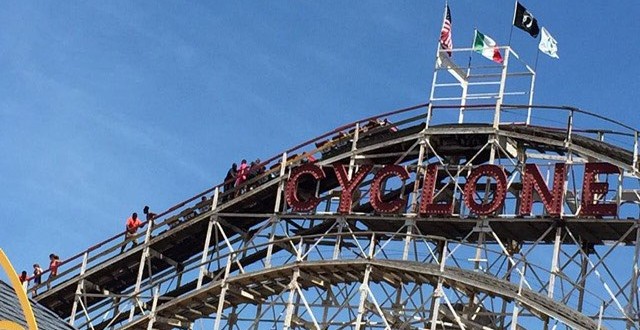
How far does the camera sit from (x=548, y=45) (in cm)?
5116

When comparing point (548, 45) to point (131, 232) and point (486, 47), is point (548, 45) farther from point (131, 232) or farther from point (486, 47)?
point (131, 232)

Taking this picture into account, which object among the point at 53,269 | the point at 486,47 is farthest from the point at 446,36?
the point at 53,269

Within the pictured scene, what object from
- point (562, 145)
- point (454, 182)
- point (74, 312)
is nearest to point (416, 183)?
point (454, 182)

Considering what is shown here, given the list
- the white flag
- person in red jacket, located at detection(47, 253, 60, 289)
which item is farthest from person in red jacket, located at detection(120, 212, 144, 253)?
the white flag

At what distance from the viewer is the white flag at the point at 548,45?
5091 cm

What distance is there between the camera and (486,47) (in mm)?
50938

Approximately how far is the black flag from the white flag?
243 mm

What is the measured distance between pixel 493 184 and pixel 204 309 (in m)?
8.78

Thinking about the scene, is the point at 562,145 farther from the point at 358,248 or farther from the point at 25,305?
the point at 25,305

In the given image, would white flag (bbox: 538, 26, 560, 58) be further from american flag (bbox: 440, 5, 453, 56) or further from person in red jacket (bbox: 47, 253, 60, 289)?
person in red jacket (bbox: 47, 253, 60, 289)

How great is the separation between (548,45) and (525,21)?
3.30 feet

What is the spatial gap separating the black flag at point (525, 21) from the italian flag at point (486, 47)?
970mm

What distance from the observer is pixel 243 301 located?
46594 millimetres

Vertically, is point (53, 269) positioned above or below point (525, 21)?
below
